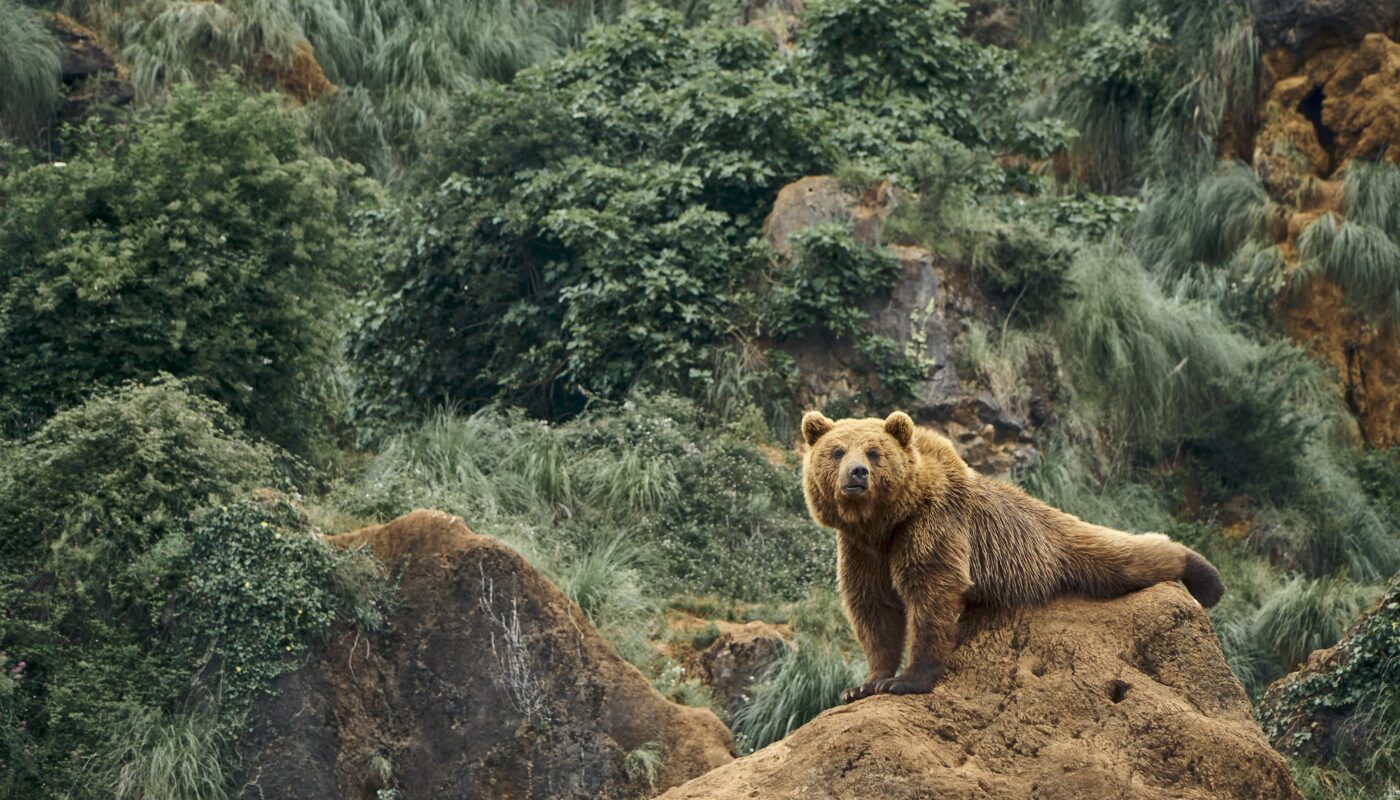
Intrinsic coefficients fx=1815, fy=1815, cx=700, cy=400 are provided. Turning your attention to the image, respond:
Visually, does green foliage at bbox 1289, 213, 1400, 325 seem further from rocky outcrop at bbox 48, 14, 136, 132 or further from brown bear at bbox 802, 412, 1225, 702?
rocky outcrop at bbox 48, 14, 136, 132

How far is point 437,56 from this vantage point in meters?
23.5

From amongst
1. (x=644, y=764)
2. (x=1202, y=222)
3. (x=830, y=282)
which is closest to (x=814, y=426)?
(x=644, y=764)

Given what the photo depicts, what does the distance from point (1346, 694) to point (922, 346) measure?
612cm

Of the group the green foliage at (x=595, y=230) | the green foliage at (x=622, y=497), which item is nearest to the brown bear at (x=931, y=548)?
the green foliage at (x=622, y=497)

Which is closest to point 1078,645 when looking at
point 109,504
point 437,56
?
point 109,504

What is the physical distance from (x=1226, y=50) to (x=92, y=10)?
1344cm

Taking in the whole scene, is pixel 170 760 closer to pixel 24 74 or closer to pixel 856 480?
pixel 856 480

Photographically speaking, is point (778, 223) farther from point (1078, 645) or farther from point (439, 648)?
point (1078, 645)

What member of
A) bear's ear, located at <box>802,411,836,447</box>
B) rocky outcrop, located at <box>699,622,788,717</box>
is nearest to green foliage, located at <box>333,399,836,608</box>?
rocky outcrop, located at <box>699,622,788,717</box>

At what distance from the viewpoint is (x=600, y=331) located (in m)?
16.6

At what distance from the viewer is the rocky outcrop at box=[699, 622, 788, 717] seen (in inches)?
499

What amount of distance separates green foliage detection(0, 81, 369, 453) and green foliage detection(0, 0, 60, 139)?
4494 mm

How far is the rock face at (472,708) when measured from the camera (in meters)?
10.8

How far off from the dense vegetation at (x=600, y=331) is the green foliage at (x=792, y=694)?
0.04 meters
